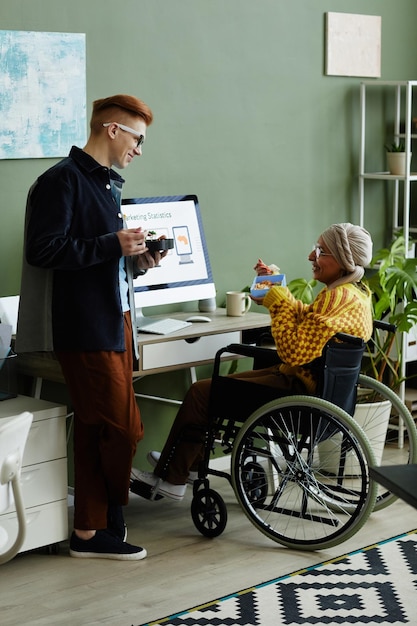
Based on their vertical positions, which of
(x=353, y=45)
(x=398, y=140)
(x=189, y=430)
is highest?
(x=353, y=45)

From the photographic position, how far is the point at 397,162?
493cm

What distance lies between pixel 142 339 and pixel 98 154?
0.68 meters

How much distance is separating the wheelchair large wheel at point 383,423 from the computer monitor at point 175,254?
2.53ft

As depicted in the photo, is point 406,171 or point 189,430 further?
point 406,171

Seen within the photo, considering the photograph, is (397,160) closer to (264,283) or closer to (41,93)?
(264,283)

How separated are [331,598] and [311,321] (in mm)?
887

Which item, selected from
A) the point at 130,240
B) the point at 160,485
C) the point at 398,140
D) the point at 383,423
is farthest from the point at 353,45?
the point at 160,485

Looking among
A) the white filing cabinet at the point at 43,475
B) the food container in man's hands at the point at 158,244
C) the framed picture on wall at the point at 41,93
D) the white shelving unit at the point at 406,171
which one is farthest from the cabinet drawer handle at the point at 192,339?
the white shelving unit at the point at 406,171

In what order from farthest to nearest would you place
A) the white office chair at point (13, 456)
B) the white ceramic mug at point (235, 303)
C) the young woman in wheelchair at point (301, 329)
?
the white ceramic mug at point (235, 303), the young woman in wheelchair at point (301, 329), the white office chair at point (13, 456)

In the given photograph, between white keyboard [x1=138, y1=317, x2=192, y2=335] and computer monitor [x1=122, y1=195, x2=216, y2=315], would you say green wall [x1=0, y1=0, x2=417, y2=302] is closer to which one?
computer monitor [x1=122, y1=195, x2=216, y2=315]

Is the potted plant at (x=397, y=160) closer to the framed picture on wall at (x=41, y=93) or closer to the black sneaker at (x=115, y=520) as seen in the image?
the framed picture on wall at (x=41, y=93)

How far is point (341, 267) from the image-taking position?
3.62 m

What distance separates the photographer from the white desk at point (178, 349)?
3.67 metres

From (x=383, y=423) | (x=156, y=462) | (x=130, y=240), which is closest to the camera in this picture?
(x=130, y=240)
